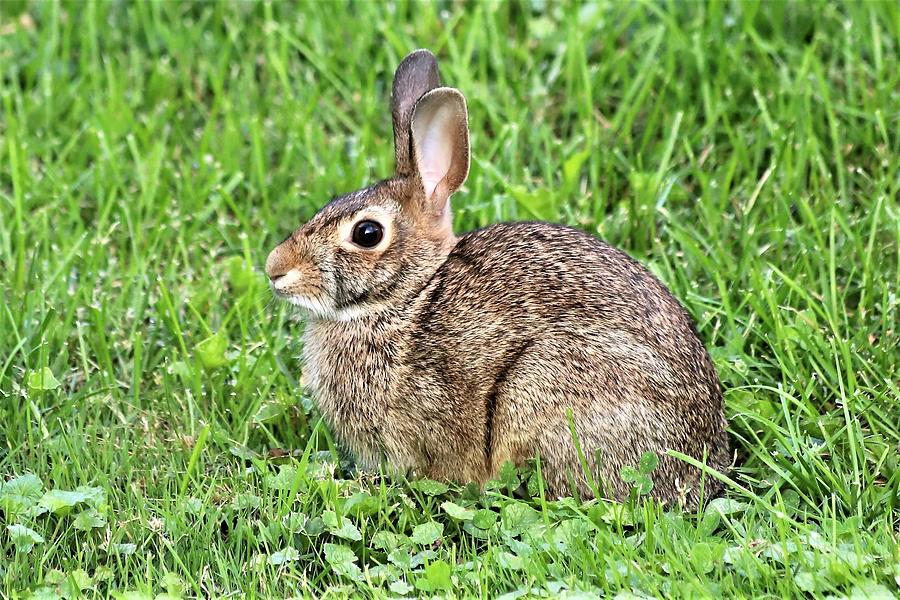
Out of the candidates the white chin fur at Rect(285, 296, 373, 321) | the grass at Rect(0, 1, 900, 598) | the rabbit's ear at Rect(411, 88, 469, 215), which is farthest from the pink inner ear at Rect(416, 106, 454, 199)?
the grass at Rect(0, 1, 900, 598)

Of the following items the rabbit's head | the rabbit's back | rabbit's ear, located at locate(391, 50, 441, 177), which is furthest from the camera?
rabbit's ear, located at locate(391, 50, 441, 177)

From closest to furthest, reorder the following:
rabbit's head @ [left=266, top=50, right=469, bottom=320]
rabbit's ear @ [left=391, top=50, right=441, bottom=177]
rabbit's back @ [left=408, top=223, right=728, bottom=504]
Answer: rabbit's back @ [left=408, top=223, right=728, bottom=504], rabbit's head @ [left=266, top=50, right=469, bottom=320], rabbit's ear @ [left=391, top=50, right=441, bottom=177]

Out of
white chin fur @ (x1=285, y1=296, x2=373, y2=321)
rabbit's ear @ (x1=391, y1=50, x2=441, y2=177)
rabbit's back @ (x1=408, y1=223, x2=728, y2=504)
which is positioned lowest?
rabbit's back @ (x1=408, y1=223, x2=728, y2=504)

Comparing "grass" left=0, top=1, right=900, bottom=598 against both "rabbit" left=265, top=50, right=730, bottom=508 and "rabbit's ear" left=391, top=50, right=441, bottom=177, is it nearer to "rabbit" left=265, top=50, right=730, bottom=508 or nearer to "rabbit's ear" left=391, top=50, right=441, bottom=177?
"rabbit" left=265, top=50, right=730, bottom=508

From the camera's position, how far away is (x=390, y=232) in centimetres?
489


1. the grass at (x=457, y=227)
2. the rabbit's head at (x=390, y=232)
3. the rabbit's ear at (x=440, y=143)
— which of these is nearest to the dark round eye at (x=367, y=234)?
the rabbit's head at (x=390, y=232)

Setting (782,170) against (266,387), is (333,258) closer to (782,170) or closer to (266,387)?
(266,387)

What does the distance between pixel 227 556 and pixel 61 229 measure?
230 centimetres

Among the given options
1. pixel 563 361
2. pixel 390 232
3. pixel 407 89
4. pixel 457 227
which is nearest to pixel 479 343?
pixel 563 361

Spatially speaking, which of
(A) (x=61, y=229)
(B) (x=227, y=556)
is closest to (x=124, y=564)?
(B) (x=227, y=556)

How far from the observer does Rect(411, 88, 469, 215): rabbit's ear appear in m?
4.84

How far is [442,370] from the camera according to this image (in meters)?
4.78

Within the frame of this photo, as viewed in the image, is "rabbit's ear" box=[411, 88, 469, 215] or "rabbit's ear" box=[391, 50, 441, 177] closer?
"rabbit's ear" box=[411, 88, 469, 215]

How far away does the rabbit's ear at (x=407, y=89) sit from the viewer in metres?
5.06
